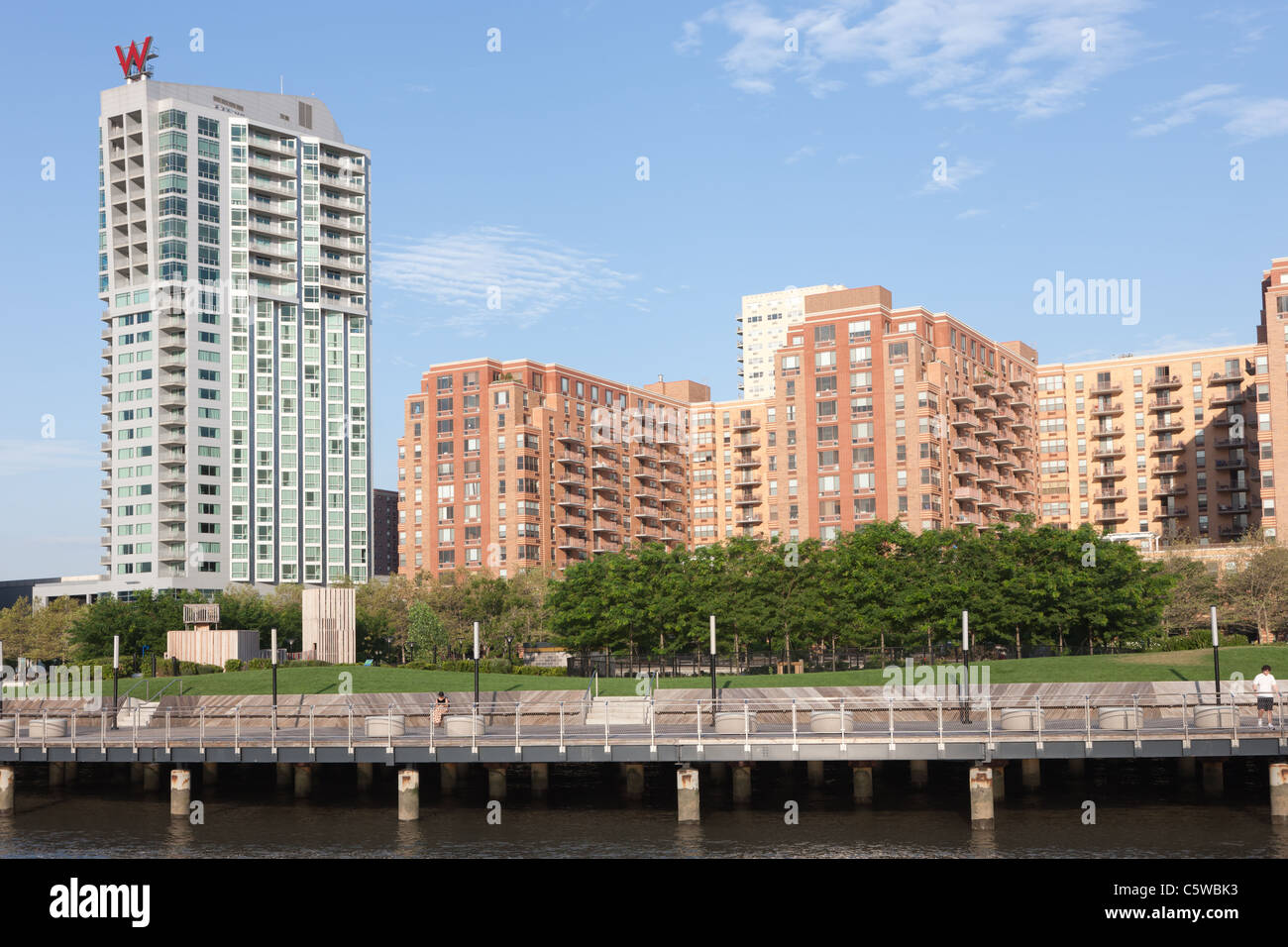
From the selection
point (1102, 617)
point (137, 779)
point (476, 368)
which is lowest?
point (137, 779)

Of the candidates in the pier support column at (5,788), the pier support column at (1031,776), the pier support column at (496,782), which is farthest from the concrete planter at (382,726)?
the pier support column at (1031,776)

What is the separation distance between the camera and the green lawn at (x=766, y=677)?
221 feet

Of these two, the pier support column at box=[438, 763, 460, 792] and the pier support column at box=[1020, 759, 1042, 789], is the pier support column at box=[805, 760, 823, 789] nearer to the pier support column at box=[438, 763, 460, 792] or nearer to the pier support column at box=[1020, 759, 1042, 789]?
the pier support column at box=[1020, 759, 1042, 789]

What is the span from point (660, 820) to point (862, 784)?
757cm

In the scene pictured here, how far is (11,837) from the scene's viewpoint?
4522cm

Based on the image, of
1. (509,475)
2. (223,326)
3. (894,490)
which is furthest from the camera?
(223,326)

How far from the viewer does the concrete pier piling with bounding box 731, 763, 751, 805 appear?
48.2 metres

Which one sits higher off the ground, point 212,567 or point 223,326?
point 223,326

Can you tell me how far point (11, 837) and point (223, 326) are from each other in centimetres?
14271

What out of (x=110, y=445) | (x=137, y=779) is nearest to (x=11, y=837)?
(x=137, y=779)

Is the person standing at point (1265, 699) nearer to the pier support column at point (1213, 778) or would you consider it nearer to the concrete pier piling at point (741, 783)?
the pier support column at point (1213, 778)
